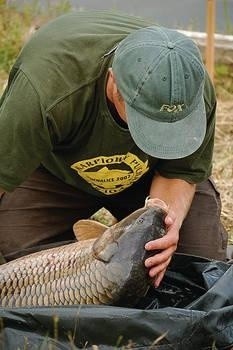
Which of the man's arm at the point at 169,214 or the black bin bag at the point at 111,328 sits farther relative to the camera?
the man's arm at the point at 169,214

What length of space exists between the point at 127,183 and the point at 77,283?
51 cm

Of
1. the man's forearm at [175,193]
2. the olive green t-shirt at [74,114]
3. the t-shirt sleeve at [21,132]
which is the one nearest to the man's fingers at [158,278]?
the man's forearm at [175,193]

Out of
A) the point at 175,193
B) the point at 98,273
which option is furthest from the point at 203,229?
the point at 98,273

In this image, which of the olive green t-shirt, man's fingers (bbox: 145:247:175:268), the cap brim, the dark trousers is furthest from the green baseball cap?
the dark trousers

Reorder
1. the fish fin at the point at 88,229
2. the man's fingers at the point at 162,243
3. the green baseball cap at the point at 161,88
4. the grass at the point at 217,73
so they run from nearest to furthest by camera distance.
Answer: the green baseball cap at the point at 161,88
the man's fingers at the point at 162,243
the fish fin at the point at 88,229
the grass at the point at 217,73

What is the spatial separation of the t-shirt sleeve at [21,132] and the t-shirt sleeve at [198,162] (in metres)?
0.44

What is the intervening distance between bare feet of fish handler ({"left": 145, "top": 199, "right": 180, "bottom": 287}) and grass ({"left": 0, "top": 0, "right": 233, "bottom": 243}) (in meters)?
1.14

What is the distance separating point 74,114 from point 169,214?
0.42 m

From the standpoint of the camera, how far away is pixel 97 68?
10.6 feet

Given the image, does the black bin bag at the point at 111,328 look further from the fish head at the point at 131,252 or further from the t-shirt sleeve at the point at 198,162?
the t-shirt sleeve at the point at 198,162

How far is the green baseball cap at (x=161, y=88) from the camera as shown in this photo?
2947mm

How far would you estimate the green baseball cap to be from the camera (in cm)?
295

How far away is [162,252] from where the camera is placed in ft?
10.4

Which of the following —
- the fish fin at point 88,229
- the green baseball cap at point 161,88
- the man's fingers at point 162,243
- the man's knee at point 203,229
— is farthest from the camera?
the man's knee at point 203,229
